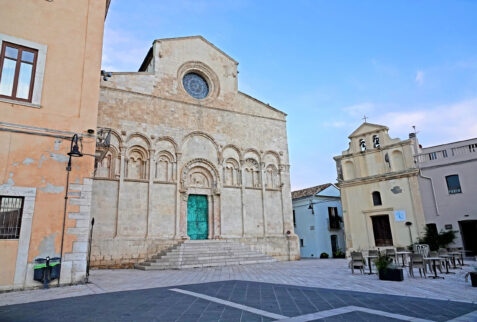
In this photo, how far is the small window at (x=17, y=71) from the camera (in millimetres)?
8945

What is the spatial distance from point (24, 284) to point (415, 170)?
1990cm

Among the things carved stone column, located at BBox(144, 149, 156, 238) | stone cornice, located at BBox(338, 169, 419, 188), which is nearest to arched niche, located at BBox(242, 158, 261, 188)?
carved stone column, located at BBox(144, 149, 156, 238)

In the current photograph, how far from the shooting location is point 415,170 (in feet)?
63.1

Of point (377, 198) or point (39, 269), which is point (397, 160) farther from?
point (39, 269)

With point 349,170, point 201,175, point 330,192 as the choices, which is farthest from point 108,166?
point 330,192

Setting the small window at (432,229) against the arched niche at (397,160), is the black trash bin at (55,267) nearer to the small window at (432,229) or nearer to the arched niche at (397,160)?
the small window at (432,229)

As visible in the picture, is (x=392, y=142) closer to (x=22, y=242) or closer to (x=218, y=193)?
(x=218, y=193)

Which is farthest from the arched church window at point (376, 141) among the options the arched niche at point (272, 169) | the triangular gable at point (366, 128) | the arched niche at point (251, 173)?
the arched niche at point (251, 173)

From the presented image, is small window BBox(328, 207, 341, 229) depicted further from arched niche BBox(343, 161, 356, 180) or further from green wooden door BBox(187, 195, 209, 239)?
green wooden door BBox(187, 195, 209, 239)

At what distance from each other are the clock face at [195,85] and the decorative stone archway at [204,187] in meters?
4.33

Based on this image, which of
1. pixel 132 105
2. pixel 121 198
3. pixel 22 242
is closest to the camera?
pixel 22 242

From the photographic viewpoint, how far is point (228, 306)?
542cm

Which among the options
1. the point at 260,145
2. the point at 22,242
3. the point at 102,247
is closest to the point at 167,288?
the point at 22,242

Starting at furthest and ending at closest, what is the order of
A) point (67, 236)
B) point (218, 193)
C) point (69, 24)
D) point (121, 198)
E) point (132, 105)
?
point (218, 193)
point (132, 105)
point (121, 198)
point (69, 24)
point (67, 236)
